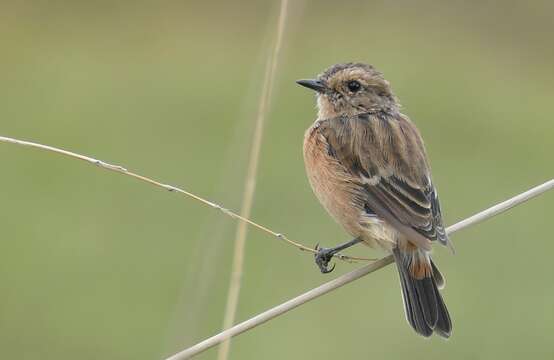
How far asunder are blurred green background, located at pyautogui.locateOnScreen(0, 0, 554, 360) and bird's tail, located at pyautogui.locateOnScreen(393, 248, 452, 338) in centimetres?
71

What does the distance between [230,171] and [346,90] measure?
1.45 metres

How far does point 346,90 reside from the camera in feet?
17.5

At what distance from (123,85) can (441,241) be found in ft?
25.0

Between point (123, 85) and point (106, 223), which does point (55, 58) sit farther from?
point (106, 223)

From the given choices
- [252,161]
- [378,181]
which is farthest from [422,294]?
[252,161]

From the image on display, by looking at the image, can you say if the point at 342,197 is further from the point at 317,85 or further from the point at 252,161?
the point at 252,161

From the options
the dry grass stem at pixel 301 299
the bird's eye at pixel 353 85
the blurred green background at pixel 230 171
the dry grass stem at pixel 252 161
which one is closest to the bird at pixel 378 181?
the bird's eye at pixel 353 85

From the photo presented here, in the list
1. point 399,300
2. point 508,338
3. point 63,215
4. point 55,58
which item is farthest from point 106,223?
point 55,58

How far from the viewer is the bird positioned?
15.2 feet

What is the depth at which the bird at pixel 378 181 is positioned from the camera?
4.64 m

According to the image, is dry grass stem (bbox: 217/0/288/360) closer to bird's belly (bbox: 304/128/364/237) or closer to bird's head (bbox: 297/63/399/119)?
bird's belly (bbox: 304/128/364/237)

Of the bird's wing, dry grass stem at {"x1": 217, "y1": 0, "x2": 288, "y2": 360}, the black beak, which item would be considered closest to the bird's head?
the black beak

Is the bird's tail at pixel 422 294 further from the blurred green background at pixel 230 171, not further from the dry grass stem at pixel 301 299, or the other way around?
the blurred green background at pixel 230 171

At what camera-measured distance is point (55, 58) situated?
12391mm
